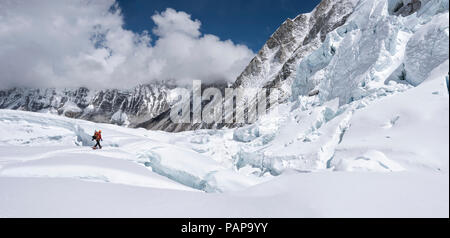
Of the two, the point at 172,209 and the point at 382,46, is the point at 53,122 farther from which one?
the point at 382,46

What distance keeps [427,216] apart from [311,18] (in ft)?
459

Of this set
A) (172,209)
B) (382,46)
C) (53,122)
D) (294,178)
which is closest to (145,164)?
(172,209)

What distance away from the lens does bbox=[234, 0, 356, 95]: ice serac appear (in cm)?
10356

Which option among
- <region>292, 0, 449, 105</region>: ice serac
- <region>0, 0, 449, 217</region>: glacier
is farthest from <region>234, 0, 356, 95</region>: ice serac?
<region>0, 0, 449, 217</region>: glacier

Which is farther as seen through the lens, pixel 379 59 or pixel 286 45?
pixel 286 45

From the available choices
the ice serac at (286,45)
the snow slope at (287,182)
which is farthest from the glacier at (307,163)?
the ice serac at (286,45)

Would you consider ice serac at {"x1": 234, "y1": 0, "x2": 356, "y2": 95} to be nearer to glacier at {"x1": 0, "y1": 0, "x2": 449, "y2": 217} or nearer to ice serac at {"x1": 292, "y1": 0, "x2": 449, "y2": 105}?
ice serac at {"x1": 292, "y1": 0, "x2": 449, "y2": 105}

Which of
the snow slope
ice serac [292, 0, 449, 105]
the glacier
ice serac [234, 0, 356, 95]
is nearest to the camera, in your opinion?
the snow slope

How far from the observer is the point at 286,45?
12462 centimetres

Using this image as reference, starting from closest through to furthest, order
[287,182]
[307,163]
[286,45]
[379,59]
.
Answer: [287,182] < [307,163] < [379,59] < [286,45]

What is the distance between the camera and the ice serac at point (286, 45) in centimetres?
10356

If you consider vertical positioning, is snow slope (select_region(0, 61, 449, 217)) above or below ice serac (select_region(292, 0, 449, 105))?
below

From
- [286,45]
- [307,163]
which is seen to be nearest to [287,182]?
[307,163]

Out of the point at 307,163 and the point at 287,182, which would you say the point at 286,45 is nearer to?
the point at 307,163
